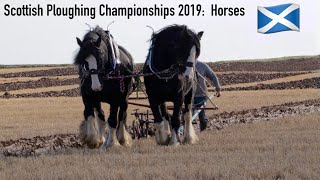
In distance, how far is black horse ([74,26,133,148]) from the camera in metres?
12.6

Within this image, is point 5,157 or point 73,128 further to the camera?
point 73,128

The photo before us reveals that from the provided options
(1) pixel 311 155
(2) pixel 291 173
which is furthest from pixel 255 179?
(1) pixel 311 155

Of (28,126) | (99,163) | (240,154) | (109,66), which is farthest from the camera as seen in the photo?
(28,126)

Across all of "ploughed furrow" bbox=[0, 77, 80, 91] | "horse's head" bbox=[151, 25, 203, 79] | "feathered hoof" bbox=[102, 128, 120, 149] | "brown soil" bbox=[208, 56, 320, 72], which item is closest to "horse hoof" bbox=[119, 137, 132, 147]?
"feathered hoof" bbox=[102, 128, 120, 149]

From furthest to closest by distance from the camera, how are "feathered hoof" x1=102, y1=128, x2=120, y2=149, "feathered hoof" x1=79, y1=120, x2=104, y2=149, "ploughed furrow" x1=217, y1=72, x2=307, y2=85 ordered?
"ploughed furrow" x1=217, y1=72, x2=307, y2=85 < "feathered hoof" x1=102, y1=128, x2=120, y2=149 < "feathered hoof" x1=79, y1=120, x2=104, y2=149

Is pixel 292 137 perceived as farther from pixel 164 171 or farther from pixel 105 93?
pixel 164 171

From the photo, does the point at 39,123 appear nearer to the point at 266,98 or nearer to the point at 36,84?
the point at 266,98

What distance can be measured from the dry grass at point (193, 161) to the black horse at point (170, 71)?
19.5 inches

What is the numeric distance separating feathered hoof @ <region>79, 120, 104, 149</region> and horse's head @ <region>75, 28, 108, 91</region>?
932mm

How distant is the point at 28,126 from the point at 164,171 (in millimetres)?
14361

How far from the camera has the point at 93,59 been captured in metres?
12.6

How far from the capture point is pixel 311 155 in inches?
435

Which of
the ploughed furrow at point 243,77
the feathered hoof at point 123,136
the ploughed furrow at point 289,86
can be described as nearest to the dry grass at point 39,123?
the feathered hoof at point 123,136

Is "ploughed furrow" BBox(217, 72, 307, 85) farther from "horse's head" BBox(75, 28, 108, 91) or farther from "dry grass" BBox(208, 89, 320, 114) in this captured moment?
"horse's head" BBox(75, 28, 108, 91)
